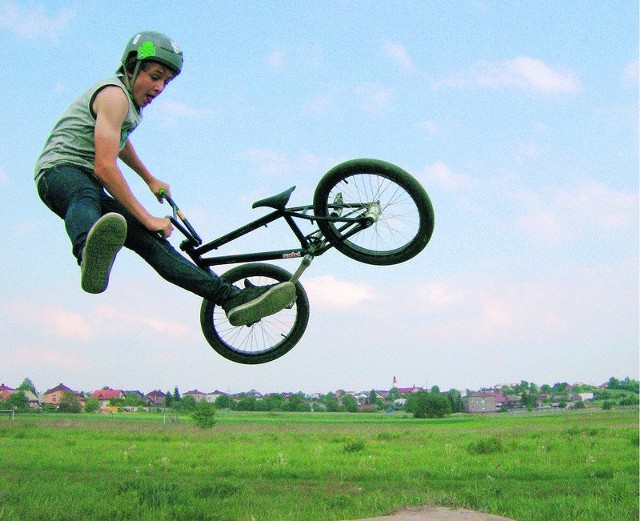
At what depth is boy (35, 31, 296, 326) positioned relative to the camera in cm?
480

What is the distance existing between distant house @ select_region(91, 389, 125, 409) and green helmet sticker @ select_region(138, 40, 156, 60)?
319 ft

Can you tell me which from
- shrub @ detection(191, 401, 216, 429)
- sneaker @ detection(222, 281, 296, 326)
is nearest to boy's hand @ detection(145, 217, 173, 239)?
sneaker @ detection(222, 281, 296, 326)

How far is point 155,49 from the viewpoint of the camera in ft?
16.3

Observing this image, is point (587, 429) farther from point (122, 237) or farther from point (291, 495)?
point (122, 237)

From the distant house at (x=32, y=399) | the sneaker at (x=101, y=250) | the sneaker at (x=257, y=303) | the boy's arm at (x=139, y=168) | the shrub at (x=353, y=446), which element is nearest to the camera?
the sneaker at (x=101, y=250)

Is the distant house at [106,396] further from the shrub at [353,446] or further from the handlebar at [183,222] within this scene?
the handlebar at [183,222]

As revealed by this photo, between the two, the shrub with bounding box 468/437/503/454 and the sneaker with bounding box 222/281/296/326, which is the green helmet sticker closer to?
the sneaker with bounding box 222/281/296/326

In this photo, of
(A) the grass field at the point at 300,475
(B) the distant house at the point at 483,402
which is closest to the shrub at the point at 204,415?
(A) the grass field at the point at 300,475

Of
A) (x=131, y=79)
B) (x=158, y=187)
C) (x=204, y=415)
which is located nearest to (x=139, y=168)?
(x=158, y=187)

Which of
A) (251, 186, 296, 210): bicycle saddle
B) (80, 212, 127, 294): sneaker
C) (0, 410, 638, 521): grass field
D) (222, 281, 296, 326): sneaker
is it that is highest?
(251, 186, 296, 210): bicycle saddle

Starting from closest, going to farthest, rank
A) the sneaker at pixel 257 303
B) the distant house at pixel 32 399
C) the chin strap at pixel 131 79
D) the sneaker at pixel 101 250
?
the sneaker at pixel 101 250
the chin strap at pixel 131 79
the sneaker at pixel 257 303
the distant house at pixel 32 399

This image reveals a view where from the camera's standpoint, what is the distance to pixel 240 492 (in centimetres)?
2534

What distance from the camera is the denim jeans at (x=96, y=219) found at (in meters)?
4.95

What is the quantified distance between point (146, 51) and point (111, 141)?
71 centimetres
